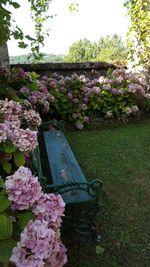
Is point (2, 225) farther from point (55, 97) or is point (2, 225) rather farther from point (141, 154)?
point (55, 97)

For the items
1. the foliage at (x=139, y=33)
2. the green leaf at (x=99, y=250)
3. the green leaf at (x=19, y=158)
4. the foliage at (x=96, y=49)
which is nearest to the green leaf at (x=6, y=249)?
the green leaf at (x=19, y=158)

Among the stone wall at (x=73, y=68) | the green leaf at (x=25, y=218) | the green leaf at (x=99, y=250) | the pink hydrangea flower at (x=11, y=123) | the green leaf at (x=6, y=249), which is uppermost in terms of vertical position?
the pink hydrangea flower at (x=11, y=123)

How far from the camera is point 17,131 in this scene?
9.98 ft

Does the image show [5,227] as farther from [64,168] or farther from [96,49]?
[96,49]

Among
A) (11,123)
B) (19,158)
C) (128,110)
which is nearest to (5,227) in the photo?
(19,158)

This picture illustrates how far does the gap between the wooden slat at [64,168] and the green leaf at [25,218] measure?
148cm

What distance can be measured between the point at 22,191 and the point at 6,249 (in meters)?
0.34

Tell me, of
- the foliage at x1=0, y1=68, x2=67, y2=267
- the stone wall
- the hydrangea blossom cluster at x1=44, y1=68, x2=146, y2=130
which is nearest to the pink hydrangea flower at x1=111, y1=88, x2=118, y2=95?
the hydrangea blossom cluster at x1=44, y1=68, x2=146, y2=130

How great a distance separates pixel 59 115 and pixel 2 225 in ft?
23.0

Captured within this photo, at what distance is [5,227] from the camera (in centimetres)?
180

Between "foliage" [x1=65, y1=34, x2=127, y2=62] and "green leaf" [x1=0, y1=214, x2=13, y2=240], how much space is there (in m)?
77.4

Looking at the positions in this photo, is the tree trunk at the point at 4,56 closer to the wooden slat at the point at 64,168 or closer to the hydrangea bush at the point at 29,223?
Result: the wooden slat at the point at 64,168

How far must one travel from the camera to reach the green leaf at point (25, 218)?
193cm

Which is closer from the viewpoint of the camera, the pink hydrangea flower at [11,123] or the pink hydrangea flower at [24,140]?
the pink hydrangea flower at [24,140]
